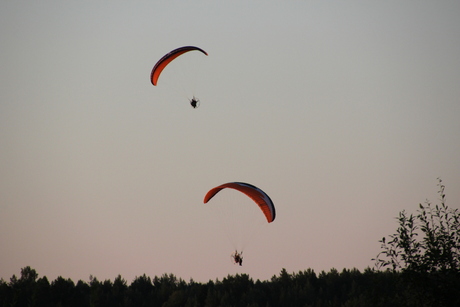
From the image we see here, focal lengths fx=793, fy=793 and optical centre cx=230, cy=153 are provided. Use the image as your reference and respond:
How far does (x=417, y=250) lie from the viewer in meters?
24.6

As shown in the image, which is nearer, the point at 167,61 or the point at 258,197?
the point at 258,197

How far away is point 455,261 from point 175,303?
1840 inches

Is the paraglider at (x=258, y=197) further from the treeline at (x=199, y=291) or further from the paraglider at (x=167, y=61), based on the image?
the treeline at (x=199, y=291)

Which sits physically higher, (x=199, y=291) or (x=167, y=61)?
(x=167, y=61)

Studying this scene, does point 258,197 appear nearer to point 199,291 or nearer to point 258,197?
point 258,197

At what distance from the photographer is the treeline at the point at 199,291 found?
65.8m

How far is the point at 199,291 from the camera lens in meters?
69.2

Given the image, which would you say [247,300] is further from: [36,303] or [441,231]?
[441,231]

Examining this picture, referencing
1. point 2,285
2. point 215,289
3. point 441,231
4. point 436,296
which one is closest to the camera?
point 436,296

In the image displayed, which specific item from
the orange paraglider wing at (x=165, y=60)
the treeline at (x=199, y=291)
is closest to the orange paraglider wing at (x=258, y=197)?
the orange paraglider wing at (x=165, y=60)

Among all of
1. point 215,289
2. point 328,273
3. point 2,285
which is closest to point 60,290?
point 2,285

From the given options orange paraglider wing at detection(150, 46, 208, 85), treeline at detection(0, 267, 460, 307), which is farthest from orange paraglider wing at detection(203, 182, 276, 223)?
treeline at detection(0, 267, 460, 307)

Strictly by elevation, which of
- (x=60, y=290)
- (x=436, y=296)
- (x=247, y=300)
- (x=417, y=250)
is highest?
(x=60, y=290)

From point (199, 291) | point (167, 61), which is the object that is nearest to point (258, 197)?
point (167, 61)
